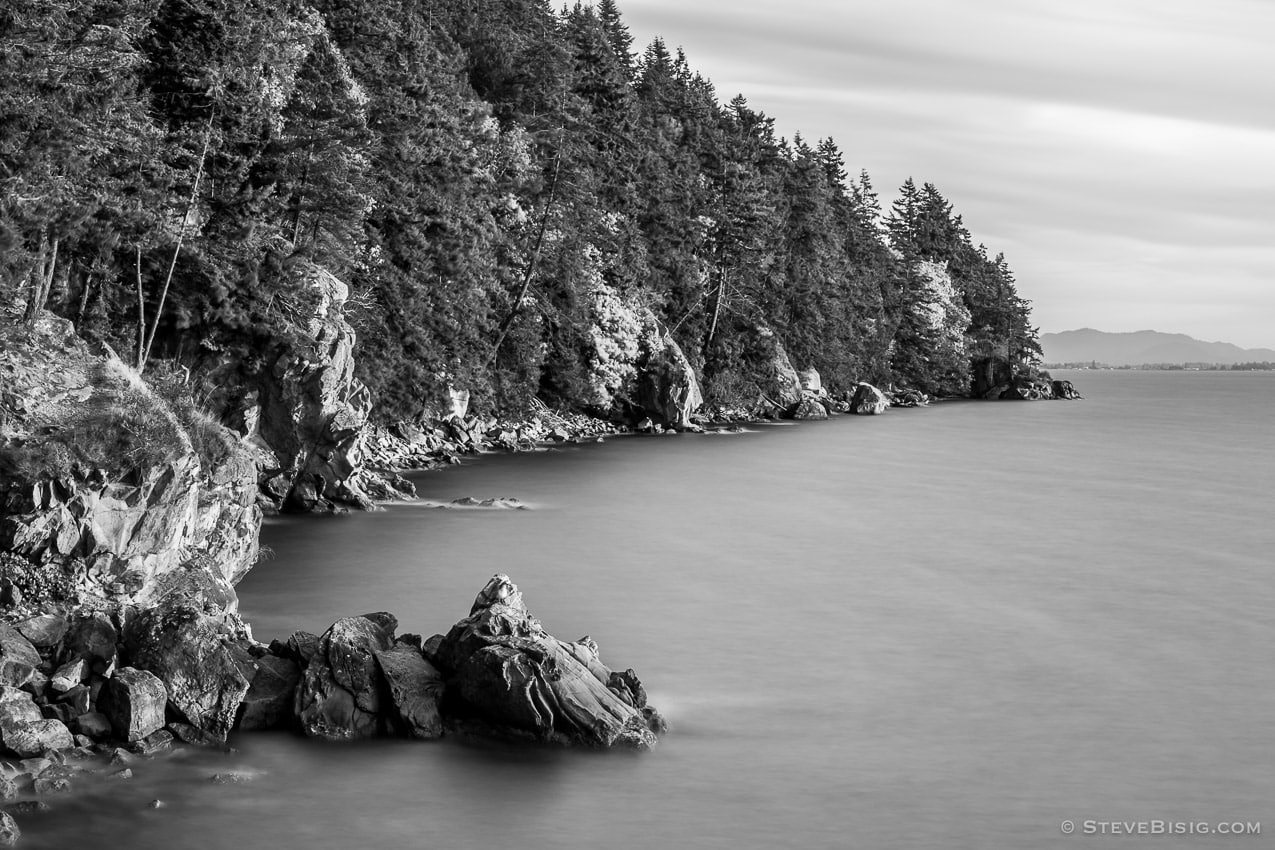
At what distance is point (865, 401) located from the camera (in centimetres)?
10094

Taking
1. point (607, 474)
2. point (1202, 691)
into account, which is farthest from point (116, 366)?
point (607, 474)

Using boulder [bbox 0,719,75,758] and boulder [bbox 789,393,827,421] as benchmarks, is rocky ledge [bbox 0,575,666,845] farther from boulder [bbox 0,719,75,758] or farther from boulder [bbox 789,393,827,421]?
boulder [bbox 789,393,827,421]

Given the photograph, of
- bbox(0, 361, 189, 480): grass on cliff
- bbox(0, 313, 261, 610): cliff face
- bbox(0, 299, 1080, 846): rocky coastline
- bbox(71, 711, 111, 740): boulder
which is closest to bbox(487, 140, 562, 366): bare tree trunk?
bbox(0, 299, 1080, 846): rocky coastline

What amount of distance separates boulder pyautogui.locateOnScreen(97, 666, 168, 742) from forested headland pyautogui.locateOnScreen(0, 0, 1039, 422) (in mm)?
11216

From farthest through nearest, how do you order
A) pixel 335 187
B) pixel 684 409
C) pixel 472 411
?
pixel 684 409
pixel 472 411
pixel 335 187

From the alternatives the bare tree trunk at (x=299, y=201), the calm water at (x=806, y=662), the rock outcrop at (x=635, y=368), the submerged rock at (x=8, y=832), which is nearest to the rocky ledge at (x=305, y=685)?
the calm water at (x=806, y=662)

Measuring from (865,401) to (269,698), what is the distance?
85.0m

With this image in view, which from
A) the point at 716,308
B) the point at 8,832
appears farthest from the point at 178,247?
the point at 716,308

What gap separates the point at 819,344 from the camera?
95188 mm

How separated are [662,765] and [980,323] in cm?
11753

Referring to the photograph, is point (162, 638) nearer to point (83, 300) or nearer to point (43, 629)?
point (43, 629)

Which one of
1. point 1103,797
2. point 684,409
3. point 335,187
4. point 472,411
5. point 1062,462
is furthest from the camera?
point 684,409

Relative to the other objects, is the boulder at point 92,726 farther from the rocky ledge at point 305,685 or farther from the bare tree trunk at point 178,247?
the bare tree trunk at point 178,247

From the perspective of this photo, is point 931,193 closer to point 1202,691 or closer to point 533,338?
point 533,338
